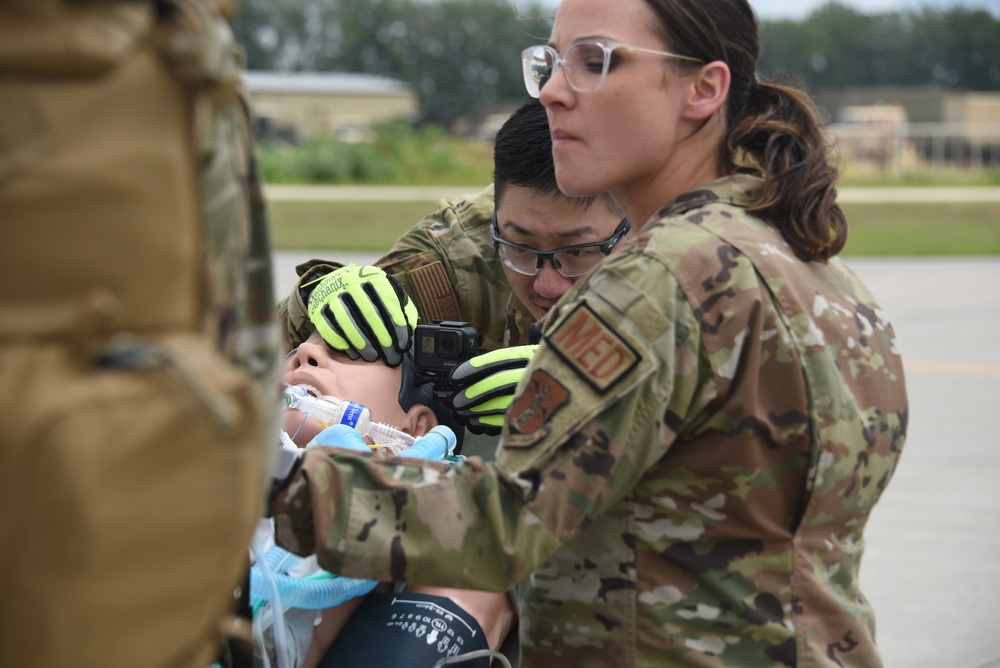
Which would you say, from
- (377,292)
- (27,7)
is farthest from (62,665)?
(377,292)

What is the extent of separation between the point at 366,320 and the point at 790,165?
117cm

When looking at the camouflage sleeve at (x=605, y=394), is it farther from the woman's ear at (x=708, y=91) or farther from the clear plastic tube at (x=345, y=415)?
the clear plastic tube at (x=345, y=415)

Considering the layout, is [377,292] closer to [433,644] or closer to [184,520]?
[433,644]

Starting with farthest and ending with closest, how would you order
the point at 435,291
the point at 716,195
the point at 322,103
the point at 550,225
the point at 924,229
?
the point at 322,103 → the point at 924,229 → the point at 435,291 → the point at 550,225 → the point at 716,195

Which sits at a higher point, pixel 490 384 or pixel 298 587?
pixel 490 384

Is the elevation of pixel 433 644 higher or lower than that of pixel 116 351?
lower

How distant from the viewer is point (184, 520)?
105 centimetres

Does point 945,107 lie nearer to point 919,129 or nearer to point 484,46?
point 919,129

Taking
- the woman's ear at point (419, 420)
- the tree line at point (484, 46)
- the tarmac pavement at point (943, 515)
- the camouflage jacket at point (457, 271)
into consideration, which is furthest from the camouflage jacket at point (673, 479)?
the tree line at point (484, 46)

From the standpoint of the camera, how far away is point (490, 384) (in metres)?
2.50

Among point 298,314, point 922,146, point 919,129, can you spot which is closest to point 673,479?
point 298,314

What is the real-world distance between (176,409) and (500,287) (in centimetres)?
263

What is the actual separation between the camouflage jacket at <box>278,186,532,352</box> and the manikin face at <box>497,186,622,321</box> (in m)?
0.45

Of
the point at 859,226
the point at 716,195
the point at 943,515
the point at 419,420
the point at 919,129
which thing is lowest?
the point at 919,129
